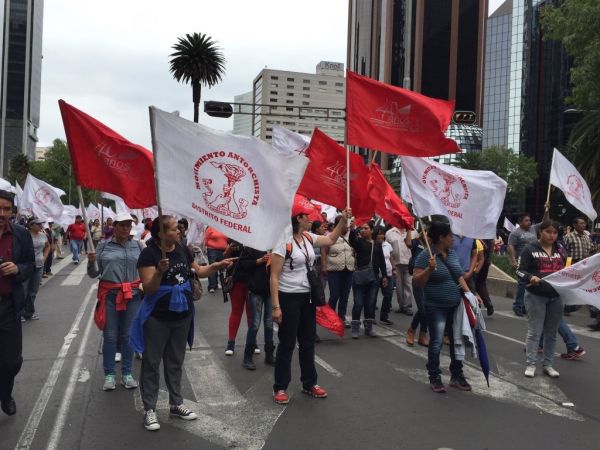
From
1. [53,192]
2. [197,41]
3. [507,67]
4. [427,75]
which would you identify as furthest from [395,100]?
[427,75]

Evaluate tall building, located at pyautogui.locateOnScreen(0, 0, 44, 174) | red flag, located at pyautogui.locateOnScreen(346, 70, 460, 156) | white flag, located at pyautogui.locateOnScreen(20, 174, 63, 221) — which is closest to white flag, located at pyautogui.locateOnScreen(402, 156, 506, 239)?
red flag, located at pyautogui.locateOnScreen(346, 70, 460, 156)

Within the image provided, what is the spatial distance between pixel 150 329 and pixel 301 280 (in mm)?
1456

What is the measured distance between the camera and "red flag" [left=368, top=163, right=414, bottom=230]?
320 inches

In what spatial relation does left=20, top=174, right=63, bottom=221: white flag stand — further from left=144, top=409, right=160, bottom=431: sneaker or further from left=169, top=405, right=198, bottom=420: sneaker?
left=144, top=409, right=160, bottom=431: sneaker

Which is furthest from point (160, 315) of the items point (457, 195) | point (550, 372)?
point (550, 372)

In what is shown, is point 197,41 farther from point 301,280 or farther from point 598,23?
point 301,280

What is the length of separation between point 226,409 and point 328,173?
3776 millimetres

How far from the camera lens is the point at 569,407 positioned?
531cm

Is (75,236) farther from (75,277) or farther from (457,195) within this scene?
(457,195)

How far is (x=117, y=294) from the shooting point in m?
5.61

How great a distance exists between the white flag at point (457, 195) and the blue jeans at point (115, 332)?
327 cm

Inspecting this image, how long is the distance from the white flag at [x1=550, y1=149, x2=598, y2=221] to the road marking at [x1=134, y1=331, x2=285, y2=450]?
229 inches

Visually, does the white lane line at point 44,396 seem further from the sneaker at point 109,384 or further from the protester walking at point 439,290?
the protester walking at point 439,290

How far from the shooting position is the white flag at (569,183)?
918 cm
